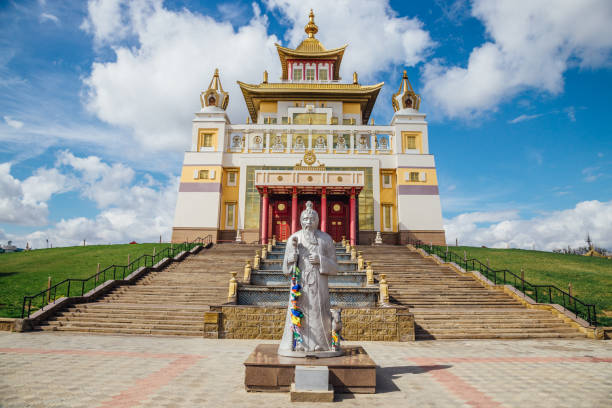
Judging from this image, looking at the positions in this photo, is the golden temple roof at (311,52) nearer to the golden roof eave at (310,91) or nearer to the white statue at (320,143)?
the golden roof eave at (310,91)

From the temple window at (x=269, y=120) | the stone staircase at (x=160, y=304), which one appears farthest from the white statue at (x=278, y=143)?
the stone staircase at (x=160, y=304)

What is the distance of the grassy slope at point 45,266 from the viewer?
16484 mm

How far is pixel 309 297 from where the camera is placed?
644 centimetres

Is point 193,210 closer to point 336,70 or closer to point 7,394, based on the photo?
point 336,70

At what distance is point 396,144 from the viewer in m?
33.8

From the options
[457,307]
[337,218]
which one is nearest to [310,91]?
[337,218]

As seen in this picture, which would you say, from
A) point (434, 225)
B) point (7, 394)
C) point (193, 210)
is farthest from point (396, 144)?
point (7, 394)

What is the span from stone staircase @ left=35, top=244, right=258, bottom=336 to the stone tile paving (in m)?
1.48

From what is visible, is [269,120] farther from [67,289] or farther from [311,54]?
[67,289]

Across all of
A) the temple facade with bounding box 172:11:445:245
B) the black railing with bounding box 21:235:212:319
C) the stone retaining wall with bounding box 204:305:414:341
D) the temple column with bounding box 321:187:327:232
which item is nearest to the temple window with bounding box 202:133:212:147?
the temple facade with bounding box 172:11:445:245

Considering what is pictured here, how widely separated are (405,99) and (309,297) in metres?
32.8

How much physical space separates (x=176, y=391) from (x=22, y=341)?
7.21 meters

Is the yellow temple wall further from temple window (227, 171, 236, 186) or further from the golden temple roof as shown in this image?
the golden temple roof

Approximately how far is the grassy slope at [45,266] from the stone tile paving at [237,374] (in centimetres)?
682
